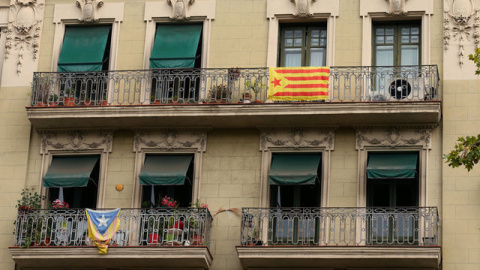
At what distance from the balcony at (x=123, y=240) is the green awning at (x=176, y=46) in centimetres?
425

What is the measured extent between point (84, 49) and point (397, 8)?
8.63 metres

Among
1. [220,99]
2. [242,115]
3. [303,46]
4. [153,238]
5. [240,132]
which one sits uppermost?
[303,46]

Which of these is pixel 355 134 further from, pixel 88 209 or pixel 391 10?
pixel 88 209

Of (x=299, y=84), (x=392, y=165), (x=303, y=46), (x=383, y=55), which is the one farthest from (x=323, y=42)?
(x=392, y=165)

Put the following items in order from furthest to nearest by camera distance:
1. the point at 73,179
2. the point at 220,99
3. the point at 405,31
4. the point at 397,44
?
the point at 405,31 → the point at 397,44 → the point at 220,99 → the point at 73,179

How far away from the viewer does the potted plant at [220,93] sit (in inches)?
1246

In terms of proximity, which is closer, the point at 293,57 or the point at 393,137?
Result: the point at 393,137

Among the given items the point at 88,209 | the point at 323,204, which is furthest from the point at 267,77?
the point at 88,209

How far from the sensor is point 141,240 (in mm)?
30266

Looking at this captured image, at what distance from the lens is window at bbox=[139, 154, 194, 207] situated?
31.1m

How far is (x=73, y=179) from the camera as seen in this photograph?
3150 cm

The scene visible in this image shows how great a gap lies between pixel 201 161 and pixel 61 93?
436cm

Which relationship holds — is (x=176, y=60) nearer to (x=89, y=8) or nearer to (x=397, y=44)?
(x=89, y=8)

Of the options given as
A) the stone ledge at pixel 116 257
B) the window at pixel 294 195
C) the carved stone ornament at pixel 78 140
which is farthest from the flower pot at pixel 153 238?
the carved stone ornament at pixel 78 140
